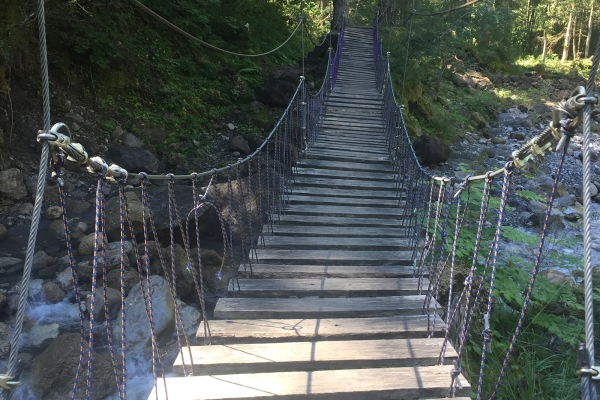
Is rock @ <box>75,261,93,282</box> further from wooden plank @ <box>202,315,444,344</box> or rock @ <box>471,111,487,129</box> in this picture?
rock @ <box>471,111,487,129</box>

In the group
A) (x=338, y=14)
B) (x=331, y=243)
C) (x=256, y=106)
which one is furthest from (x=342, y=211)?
(x=338, y=14)

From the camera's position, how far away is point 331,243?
2.67 metres

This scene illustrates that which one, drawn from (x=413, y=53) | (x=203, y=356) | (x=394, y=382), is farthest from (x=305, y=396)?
(x=413, y=53)

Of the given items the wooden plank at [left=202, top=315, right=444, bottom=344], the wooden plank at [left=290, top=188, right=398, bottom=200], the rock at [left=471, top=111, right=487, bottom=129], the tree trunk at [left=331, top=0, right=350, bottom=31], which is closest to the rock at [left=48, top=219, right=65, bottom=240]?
the wooden plank at [left=290, top=188, right=398, bottom=200]

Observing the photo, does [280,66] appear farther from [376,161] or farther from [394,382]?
[394,382]

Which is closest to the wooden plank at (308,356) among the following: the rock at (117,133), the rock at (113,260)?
the rock at (113,260)

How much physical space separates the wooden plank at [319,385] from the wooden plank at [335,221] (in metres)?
1.46

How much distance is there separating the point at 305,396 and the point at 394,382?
0.33 meters

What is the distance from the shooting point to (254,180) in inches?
169

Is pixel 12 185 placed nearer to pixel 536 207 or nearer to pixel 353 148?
pixel 353 148

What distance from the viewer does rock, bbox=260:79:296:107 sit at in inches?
260

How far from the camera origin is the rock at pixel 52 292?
332cm

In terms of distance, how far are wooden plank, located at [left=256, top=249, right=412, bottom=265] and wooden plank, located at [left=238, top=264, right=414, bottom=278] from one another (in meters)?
0.07

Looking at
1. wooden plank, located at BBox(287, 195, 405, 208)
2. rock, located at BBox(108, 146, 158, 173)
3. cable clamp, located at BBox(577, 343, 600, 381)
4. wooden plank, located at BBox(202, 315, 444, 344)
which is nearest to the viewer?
cable clamp, located at BBox(577, 343, 600, 381)
